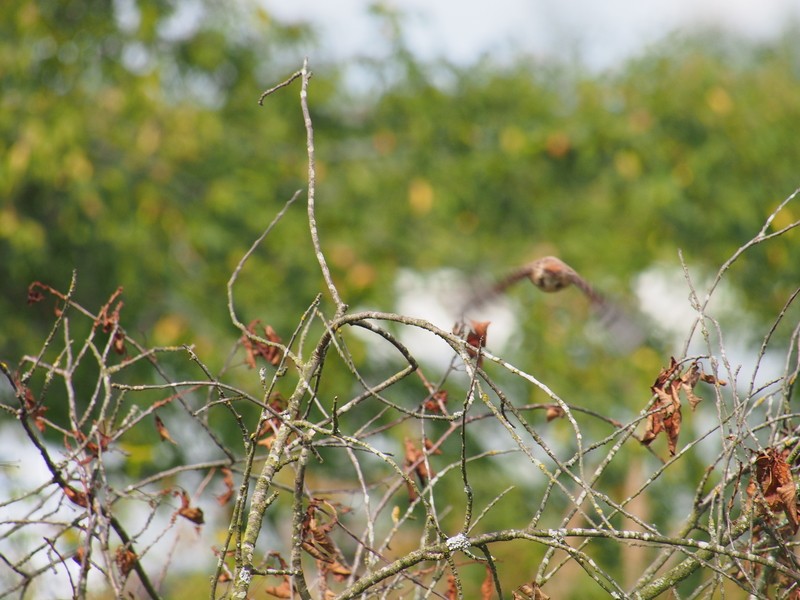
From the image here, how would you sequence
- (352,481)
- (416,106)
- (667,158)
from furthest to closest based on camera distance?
(416,106), (667,158), (352,481)

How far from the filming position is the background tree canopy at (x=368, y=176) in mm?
6469

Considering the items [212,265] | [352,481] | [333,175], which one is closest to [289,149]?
[333,175]

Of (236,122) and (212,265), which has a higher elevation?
(236,122)

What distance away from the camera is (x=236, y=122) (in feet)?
28.3

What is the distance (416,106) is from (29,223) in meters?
3.77

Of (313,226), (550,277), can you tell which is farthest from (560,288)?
(313,226)

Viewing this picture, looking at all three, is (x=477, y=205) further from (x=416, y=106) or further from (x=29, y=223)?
(x=29, y=223)

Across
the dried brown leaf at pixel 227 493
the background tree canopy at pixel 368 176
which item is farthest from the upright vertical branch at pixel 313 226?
the background tree canopy at pixel 368 176

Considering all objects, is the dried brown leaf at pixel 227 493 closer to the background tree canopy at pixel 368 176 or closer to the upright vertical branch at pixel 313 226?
the upright vertical branch at pixel 313 226

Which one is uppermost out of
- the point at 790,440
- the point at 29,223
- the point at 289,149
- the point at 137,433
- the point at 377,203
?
the point at 289,149

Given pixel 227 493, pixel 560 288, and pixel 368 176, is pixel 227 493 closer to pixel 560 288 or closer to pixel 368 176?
pixel 560 288

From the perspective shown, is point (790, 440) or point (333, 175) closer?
point (790, 440)

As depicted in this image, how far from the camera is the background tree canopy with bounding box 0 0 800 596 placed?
6.47m

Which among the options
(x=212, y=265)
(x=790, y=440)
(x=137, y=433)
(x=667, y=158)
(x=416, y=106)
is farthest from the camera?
(x=416, y=106)
